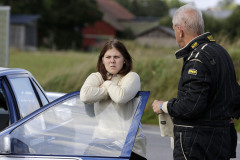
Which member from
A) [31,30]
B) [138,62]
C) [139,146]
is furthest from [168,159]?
[31,30]

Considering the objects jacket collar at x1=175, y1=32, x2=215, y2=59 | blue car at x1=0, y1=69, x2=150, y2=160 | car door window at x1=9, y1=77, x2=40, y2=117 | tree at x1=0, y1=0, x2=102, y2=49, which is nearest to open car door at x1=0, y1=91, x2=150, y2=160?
blue car at x1=0, y1=69, x2=150, y2=160

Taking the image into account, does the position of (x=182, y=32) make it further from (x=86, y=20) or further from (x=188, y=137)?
(x=86, y=20)

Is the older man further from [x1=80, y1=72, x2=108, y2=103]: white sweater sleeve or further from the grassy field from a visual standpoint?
the grassy field

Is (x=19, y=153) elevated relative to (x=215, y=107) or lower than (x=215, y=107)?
lower

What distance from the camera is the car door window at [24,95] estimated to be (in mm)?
4753

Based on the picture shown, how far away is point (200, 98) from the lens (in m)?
3.29

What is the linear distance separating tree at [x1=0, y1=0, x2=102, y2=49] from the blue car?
6060 centimetres

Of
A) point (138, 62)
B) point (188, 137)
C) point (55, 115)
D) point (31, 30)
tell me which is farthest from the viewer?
point (31, 30)

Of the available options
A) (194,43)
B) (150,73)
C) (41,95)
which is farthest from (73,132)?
(150,73)

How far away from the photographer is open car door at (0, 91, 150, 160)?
3.35 meters

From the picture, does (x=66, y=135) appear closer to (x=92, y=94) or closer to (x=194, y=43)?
(x=92, y=94)

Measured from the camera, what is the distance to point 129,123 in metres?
3.41

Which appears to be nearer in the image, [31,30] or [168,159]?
[168,159]

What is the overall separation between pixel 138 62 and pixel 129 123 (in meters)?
11.8
